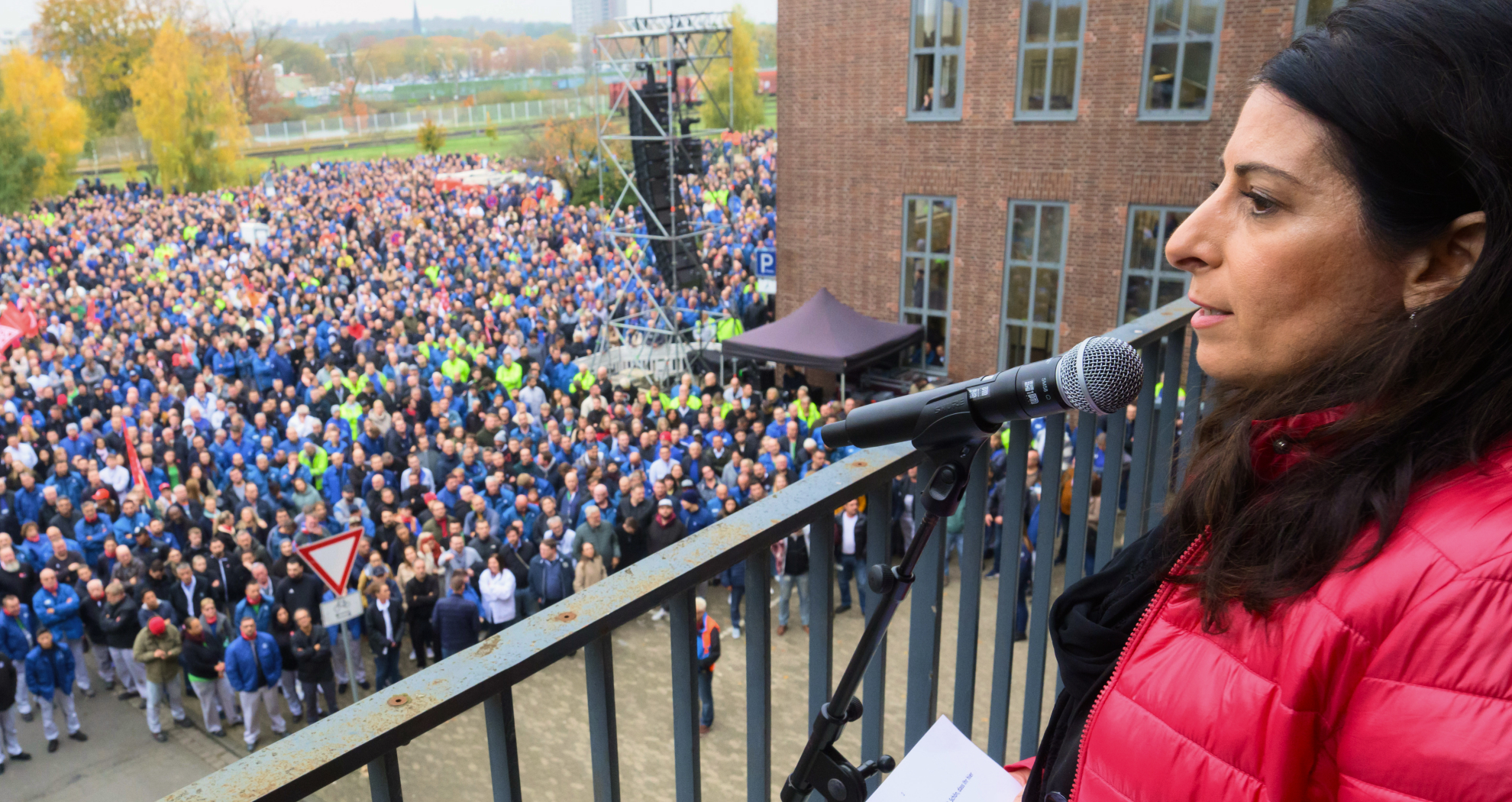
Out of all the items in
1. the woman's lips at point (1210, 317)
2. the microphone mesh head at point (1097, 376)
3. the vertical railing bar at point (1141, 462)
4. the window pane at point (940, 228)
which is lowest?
the window pane at point (940, 228)

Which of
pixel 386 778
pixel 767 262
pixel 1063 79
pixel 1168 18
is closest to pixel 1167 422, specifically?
pixel 386 778

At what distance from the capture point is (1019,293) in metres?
17.4

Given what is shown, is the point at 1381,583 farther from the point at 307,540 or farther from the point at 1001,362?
the point at 1001,362

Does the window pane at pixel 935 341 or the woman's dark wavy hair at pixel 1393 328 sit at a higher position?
the woman's dark wavy hair at pixel 1393 328

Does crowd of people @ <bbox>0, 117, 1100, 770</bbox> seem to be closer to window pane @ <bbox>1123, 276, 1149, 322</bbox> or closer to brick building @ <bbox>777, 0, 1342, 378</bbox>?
brick building @ <bbox>777, 0, 1342, 378</bbox>

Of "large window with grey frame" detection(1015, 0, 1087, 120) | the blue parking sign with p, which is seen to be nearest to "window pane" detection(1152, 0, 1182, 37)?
"large window with grey frame" detection(1015, 0, 1087, 120)

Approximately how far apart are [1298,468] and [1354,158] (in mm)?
317

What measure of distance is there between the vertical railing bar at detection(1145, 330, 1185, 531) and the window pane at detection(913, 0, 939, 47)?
51.7ft

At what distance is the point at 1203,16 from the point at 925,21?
4.49m

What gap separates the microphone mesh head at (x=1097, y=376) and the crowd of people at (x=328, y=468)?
0.47 m

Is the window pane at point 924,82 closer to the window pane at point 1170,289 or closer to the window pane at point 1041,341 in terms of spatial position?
the window pane at point 1041,341

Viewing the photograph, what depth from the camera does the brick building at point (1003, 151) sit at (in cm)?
1504

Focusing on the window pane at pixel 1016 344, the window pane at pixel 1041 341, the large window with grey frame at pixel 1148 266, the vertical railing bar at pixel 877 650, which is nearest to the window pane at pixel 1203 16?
the large window with grey frame at pixel 1148 266

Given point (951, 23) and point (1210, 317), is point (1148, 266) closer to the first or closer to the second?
point (951, 23)
